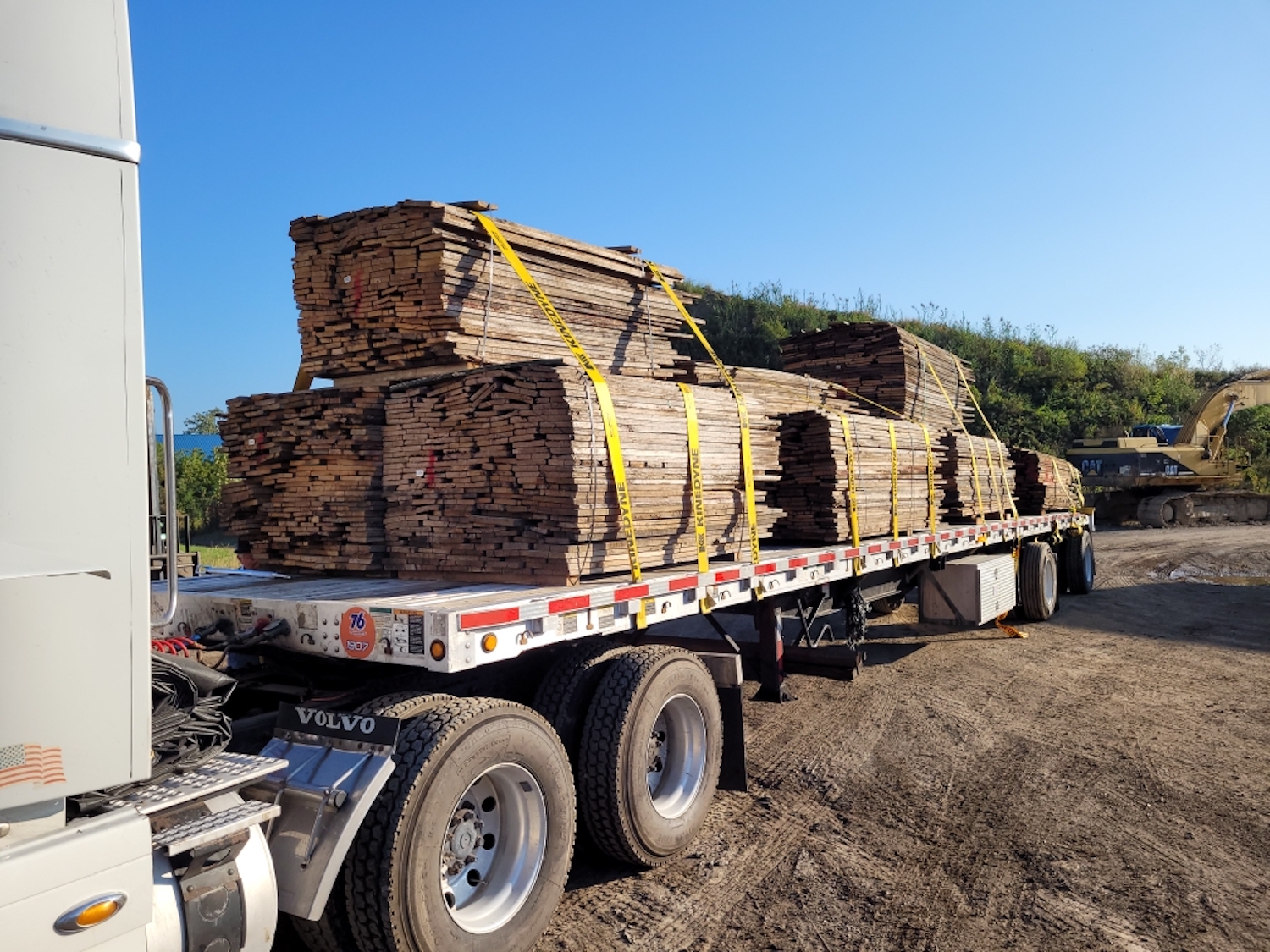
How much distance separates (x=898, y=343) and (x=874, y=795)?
21.4ft

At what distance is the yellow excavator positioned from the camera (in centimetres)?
2892

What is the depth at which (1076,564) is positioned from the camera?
51.4 ft

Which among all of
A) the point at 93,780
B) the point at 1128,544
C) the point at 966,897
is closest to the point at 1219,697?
the point at 966,897

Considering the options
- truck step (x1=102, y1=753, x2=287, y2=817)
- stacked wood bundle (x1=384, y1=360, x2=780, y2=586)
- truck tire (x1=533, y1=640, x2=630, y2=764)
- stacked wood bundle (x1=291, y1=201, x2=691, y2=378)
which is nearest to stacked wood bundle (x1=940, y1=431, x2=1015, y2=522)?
stacked wood bundle (x1=291, y1=201, x2=691, y2=378)

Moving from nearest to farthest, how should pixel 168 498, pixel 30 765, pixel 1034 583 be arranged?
pixel 30 765
pixel 168 498
pixel 1034 583

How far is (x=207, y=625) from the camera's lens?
14.7 feet

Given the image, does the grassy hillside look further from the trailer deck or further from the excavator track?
the trailer deck

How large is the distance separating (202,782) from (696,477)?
10.9 ft

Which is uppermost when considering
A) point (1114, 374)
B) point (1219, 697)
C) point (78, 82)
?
point (1114, 374)

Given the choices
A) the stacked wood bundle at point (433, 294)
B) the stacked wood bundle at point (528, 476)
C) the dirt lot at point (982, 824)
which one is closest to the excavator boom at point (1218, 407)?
the dirt lot at point (982, 824)

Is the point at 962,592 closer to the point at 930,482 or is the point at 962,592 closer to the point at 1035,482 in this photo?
the point at 930,482

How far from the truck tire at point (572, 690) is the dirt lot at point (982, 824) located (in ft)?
2.67

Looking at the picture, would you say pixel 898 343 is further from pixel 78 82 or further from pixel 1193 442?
pixel 1193 442

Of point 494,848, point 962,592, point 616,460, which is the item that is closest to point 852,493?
point 962,592
